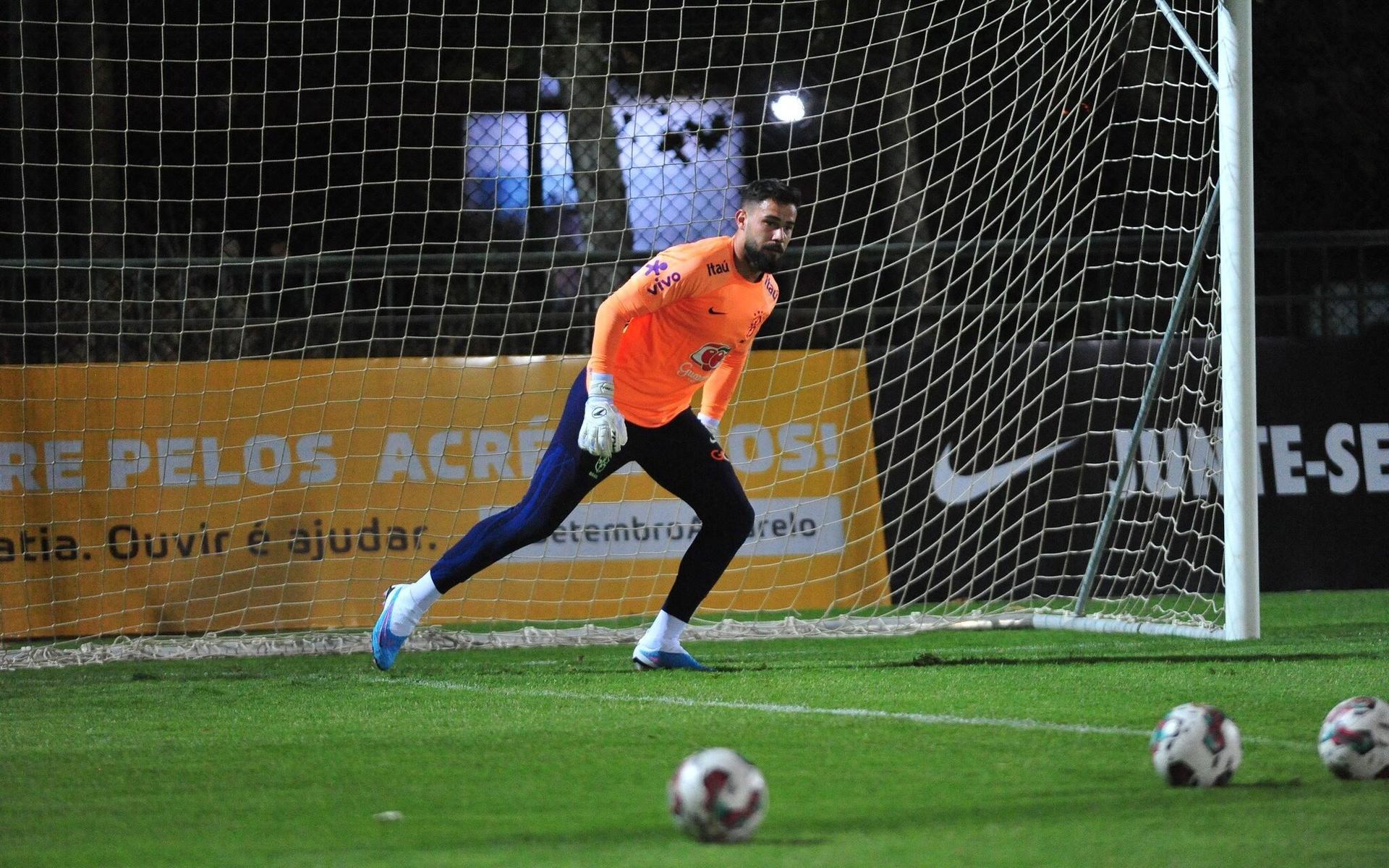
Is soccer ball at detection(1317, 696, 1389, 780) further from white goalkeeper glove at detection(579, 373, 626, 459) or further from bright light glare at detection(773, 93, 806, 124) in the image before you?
bright light glare at detection(773, 93, 806, 124)

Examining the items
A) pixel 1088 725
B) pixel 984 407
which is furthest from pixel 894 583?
pixel 1088 725

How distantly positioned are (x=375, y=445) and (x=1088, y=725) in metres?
5.41

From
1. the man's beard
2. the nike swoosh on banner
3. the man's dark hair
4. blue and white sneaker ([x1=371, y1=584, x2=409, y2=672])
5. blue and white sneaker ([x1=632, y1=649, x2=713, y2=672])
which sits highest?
the man's dark hair

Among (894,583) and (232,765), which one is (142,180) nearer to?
(894,583)

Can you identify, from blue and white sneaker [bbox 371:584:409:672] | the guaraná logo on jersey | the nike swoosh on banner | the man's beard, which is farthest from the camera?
the nike swoosh on banner

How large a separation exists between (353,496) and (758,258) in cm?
378

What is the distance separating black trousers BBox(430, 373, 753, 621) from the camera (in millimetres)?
6469

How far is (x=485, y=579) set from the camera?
9461 mm

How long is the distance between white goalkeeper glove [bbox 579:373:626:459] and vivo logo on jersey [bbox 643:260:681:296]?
361mm

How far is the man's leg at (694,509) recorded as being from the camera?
21.8 ft

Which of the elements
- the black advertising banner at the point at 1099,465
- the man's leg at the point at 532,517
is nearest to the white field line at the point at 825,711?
the man's leg at the point at 532,517

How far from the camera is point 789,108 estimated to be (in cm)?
1355

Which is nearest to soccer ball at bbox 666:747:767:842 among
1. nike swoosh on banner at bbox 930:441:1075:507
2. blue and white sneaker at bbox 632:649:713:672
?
blue and white sneaker at bbox 632:649:713:672

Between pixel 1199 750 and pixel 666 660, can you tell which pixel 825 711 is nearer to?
pixel 666 660
